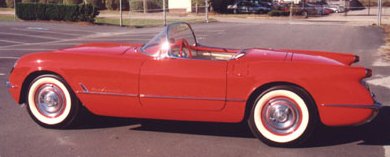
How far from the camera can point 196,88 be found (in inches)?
206

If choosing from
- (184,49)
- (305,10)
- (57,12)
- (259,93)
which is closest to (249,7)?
(305,10)

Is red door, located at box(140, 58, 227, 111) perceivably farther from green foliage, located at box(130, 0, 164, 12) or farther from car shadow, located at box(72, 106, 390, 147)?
green foliage, located at box(130, 0, 164, 12)

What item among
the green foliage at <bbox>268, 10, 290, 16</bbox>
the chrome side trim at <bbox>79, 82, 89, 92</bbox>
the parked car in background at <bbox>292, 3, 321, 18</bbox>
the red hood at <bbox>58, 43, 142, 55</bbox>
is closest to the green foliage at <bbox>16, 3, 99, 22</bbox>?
the green foliage at <bbox>268, 10, 290, 16</bbox>

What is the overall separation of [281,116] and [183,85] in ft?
3.36

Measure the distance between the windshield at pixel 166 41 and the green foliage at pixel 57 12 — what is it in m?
24.7

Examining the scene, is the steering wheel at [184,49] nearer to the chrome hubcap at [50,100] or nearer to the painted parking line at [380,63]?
the chrome hubcap at [50,100]

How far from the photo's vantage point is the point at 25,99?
584cm

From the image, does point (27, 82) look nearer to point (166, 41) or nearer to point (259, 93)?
point (166, 41)

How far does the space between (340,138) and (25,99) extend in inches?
136

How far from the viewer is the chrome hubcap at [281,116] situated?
16.9 feet

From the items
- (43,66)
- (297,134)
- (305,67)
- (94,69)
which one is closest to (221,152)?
(297,134)

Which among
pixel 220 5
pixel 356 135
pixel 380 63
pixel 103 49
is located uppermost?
pixel 220 5

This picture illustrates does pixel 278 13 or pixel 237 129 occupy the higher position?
pixel 278 13

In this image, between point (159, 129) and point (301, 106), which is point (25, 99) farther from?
point (301, 106)
